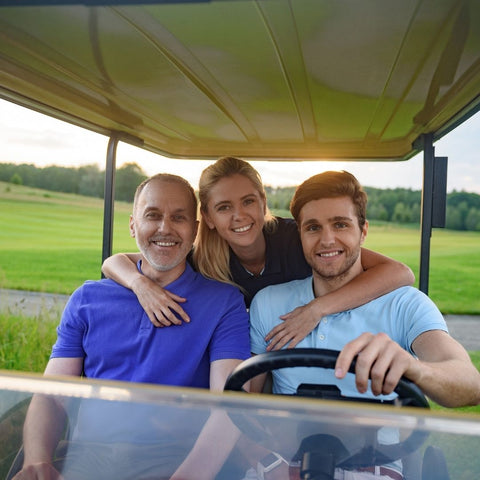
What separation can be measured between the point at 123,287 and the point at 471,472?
1.33 metres

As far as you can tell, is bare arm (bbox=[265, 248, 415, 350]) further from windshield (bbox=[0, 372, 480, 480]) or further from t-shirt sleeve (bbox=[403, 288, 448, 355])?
windshield (bbox=[0, 372, 480, 480])

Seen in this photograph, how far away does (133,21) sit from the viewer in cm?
120

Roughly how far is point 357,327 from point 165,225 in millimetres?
760

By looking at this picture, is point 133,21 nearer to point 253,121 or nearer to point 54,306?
point 253,121

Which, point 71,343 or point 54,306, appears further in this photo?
point 54,306

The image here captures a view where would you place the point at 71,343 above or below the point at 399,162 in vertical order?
below

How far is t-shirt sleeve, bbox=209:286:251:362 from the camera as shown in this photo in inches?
66.7

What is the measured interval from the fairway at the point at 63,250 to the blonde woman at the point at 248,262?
7.85 metres

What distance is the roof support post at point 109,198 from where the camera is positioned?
7.79 feet

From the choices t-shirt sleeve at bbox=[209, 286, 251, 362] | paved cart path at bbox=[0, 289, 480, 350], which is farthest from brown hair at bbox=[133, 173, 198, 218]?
paved cart path at bbox=[0, 289, 480, 350]

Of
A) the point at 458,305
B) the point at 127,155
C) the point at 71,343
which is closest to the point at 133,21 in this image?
the point at 71,343

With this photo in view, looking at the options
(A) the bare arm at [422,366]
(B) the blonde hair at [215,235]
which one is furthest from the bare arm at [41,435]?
(B) the blonde hair at [215,235]

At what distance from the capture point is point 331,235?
1752 mm

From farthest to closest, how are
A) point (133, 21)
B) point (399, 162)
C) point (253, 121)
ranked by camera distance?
1. point (399, 162)
2. point (253, 121)
3. point (133, 21)
